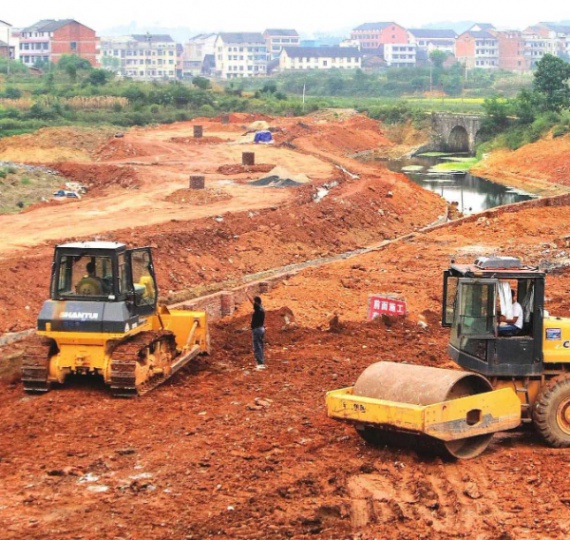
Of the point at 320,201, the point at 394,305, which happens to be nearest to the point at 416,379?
the point at 394,305

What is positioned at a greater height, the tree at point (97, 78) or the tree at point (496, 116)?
the tree at point (97, 78)

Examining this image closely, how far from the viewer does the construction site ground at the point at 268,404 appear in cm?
1184

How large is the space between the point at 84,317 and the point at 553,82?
6456cm

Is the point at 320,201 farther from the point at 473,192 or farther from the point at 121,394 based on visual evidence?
the point at 121,394

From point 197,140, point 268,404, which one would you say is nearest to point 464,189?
point 197,140

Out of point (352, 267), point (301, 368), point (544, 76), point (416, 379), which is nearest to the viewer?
point (416, 379)

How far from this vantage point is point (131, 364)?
16.3m

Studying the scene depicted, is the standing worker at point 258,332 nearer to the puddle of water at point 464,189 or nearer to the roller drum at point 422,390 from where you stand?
the roller drum at point 422,390

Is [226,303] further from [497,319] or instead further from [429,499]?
[429,499]

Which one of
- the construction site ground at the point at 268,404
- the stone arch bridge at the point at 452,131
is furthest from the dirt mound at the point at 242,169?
the stone arch bridge at the point at 452,131

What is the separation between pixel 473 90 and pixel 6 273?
424 ft

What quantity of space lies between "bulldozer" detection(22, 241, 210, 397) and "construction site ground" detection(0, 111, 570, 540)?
37 centimetres

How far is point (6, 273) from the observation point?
25734 millimetres

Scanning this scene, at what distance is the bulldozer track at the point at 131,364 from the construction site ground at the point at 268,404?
229 mm
